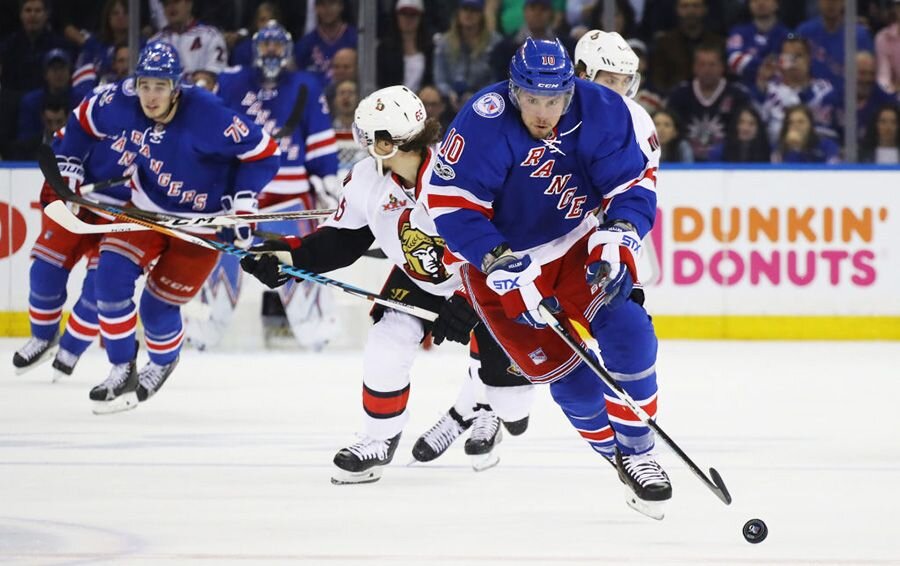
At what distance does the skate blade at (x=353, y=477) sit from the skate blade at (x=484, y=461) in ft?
1.04

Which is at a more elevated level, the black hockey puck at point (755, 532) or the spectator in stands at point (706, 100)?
the black hockey puck at point (755, 532)

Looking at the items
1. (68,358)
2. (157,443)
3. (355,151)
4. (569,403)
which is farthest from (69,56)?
(569,403)

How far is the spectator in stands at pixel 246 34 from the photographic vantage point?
26.9ft

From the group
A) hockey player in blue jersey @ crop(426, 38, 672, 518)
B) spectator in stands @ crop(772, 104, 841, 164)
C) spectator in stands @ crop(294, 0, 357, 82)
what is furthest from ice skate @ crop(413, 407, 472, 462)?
spectator in stands @ crop(772, 104, 841, 164)

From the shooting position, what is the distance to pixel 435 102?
26.5ft

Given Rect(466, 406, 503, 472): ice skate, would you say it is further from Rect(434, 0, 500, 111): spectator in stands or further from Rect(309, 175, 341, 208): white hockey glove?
Rect(434, 0, 500, 111): spectator in stands

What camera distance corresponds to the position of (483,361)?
4.33 m

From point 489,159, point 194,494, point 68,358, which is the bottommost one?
point 68,358

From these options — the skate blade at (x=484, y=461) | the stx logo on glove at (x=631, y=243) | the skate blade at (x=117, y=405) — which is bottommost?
the skate blade at (x=117, y=405)

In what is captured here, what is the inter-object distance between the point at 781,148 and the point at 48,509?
5.22 meters

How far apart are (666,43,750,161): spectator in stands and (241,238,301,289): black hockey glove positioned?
414cm

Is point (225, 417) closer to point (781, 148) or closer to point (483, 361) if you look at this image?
point (483, 361)

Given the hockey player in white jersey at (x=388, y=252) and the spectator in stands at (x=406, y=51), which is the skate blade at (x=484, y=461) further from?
the spectator in stands at (x=406, y=51)

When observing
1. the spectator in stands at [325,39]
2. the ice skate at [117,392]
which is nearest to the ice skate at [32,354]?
the ice skate at [117,392]
